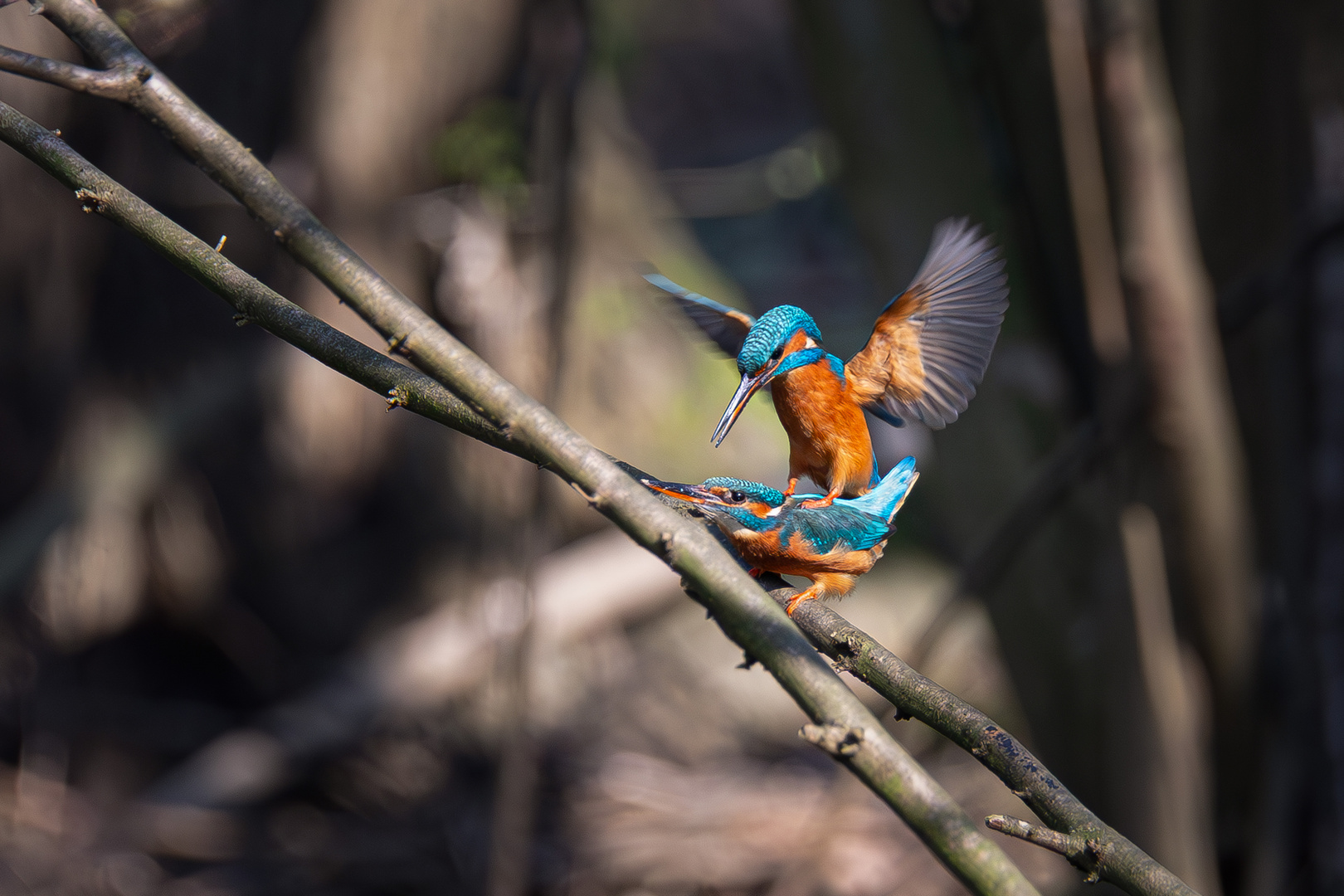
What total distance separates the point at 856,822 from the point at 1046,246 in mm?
2611

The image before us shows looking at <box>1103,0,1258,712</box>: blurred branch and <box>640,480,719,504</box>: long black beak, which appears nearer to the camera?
<box>640,480,719,504</box>: long black beak

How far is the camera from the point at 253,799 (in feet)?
13.1

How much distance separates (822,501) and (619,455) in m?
3.48

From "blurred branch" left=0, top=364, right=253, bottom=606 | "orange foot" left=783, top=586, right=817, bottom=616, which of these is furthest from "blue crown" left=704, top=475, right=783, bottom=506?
"blurred branch" left=0, top=364, right=253, bottom=606

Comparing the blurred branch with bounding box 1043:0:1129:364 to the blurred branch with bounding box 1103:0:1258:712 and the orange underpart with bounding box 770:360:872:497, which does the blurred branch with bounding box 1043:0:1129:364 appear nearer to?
the blurred branch with bounding box 1103:0:1258:712

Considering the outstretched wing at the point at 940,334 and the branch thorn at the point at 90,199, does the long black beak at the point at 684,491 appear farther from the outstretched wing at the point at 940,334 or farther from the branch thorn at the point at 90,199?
the branch thorn at the point at 90,199

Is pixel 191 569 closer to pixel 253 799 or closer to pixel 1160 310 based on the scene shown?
pixel 253 799

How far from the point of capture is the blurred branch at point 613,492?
73 cm

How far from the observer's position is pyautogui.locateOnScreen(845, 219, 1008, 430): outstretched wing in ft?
3.28

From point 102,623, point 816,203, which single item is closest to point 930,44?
point 102,623

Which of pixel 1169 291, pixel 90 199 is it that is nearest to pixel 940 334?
pixel 90 199

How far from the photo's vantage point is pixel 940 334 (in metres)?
1.03

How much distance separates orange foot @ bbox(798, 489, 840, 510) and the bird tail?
0.8 inches

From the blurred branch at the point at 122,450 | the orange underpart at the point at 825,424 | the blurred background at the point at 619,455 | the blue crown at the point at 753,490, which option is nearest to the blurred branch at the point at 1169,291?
the blurred background at the point at 619,455
